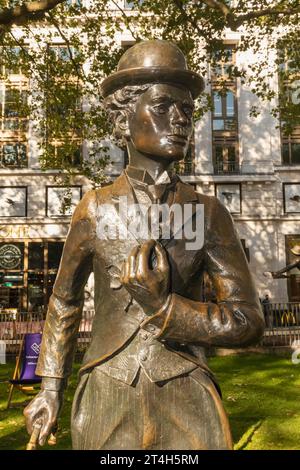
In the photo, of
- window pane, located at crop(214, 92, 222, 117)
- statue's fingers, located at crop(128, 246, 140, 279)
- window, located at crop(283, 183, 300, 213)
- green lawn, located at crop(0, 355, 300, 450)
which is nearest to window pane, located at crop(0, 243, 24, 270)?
window pane, located at crop(214, 92, 222, 117)

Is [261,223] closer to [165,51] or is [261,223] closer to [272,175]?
[272,175]

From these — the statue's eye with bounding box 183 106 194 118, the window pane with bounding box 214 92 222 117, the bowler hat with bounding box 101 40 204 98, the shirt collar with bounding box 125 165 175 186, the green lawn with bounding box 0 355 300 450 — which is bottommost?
the green lawn with bounding box 0 355 300 450

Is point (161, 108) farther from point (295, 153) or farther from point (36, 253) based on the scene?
point (295, 153)

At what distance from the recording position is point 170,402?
2.14 meters

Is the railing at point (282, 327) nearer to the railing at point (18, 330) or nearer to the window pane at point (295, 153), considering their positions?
the railing at point (18, 330)

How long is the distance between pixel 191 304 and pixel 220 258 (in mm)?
383

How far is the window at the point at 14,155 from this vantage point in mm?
24719

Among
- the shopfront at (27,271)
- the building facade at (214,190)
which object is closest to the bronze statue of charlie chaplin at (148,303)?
the building facade at (214,190)

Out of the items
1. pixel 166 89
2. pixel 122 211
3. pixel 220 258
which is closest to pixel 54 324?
pixel 122 211

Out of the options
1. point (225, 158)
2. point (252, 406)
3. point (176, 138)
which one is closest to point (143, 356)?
point (176, 138)

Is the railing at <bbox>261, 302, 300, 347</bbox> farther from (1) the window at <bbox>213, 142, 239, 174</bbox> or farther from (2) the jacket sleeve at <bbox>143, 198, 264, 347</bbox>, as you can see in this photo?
(1) the window at <bbox>213, 142, 239, 174</bbox>

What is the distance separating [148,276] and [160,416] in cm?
65

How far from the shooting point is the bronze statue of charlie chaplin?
203 cm

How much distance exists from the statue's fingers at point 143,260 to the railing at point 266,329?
1034cm
